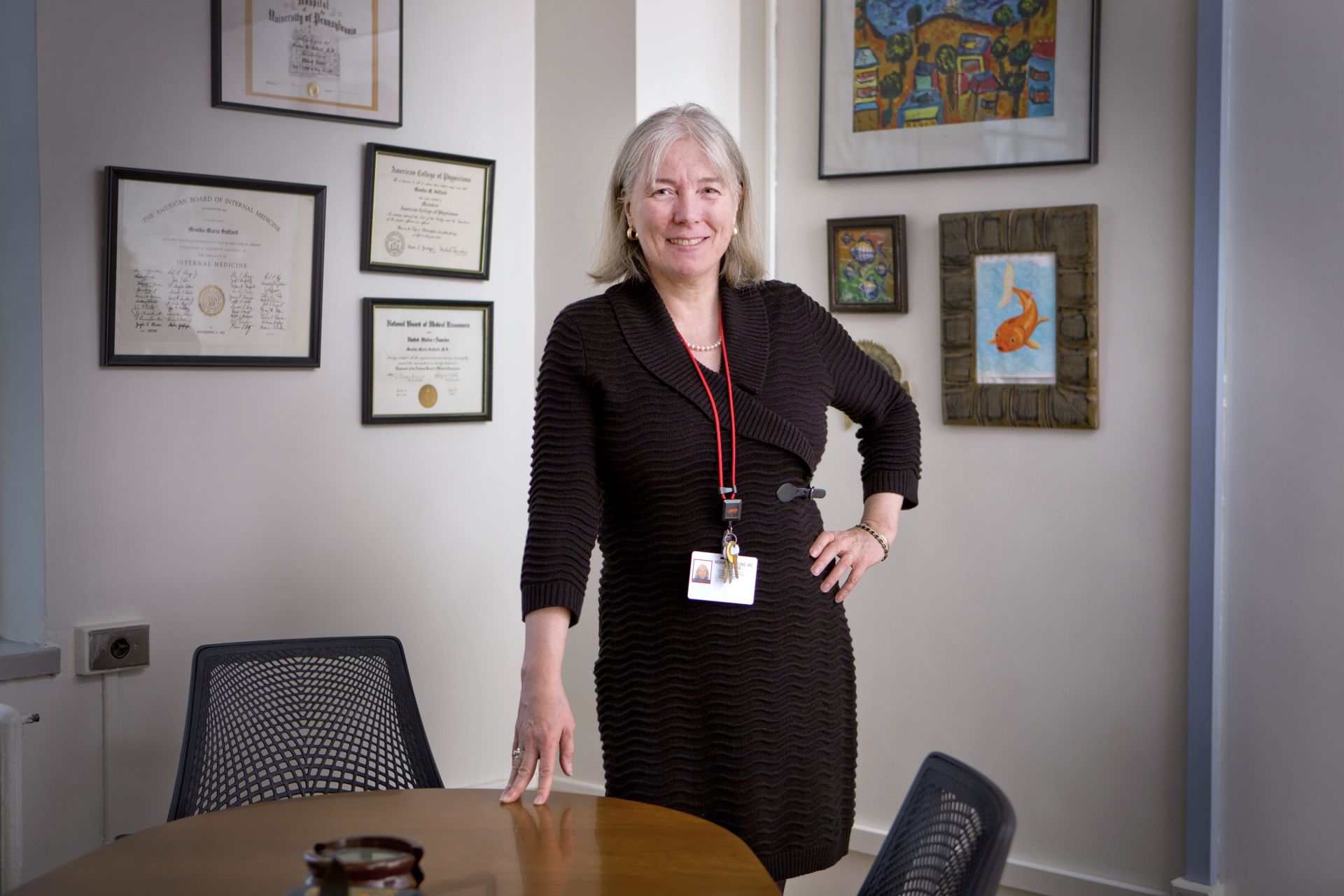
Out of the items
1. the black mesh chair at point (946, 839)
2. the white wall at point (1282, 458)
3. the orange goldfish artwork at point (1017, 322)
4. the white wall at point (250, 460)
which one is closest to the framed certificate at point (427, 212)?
the white wall at point (250, 460)

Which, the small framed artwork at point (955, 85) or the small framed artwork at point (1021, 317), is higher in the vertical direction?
the small framed artwork at point (955, 85)

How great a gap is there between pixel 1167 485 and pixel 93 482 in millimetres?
2433

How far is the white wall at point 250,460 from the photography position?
8.77ft

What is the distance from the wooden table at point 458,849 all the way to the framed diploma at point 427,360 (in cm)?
160

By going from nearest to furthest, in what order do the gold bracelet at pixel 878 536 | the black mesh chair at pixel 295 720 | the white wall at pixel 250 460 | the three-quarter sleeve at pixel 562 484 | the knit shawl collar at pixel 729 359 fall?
the three-quarter sleeve at pixel 562 484 → the knit shawl collar at pixel 729 359 → the black mesh chair at pixel 295 720 → the gold bracelet at pixel 878 536 → the white wall at pixel 250 460

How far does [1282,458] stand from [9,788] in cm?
256

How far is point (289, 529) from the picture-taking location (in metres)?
3.04

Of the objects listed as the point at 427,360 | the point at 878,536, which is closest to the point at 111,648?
the point at 427,360

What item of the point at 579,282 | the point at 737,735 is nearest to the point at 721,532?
the point at 737,735

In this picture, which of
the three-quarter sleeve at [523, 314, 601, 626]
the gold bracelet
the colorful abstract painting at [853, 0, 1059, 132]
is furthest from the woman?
the colorful abstract painting at [853, 0, 1059, 132]

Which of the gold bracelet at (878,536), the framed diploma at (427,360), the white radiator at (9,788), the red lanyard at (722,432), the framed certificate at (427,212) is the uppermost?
the framed certificate at (427,212)

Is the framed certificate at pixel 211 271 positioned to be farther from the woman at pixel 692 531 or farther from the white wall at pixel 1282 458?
the white wall at pixel 1282 458

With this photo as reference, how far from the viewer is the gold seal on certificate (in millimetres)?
2873

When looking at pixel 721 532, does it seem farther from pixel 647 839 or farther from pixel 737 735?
pixel 647 839
